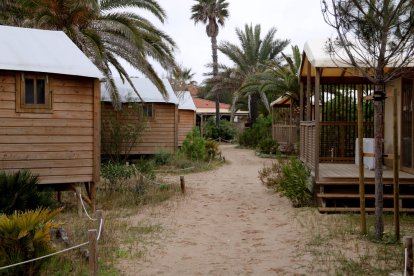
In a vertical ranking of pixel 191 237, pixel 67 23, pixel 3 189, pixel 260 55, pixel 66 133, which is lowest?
pixel 191 237

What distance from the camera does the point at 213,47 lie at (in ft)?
139

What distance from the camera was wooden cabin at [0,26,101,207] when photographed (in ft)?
33.0

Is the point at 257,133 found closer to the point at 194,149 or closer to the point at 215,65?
the point at 215,65

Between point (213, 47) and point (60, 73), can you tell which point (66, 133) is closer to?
point (60, 73)

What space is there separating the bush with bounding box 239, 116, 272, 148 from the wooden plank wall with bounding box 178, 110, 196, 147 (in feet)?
13.3

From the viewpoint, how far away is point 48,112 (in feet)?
34.2

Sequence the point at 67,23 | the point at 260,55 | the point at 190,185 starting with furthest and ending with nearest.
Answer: the point at 260,55 < the point at 190,185 < the point at 67,23

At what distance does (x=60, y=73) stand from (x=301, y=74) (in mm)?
7056

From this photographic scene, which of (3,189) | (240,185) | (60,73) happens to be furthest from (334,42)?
(240,185)

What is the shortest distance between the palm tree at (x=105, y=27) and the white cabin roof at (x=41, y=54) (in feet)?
7.24

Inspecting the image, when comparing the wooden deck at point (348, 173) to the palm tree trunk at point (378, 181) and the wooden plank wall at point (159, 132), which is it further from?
the wooden plank wall at point (159, 132)

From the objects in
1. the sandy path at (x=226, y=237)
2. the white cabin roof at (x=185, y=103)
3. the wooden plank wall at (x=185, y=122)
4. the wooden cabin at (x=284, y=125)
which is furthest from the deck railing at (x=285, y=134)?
the sandy path at (x=226, y=237)

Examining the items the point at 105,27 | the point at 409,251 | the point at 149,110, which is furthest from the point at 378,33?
the point at 149,110

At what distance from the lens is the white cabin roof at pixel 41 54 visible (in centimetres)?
1010
